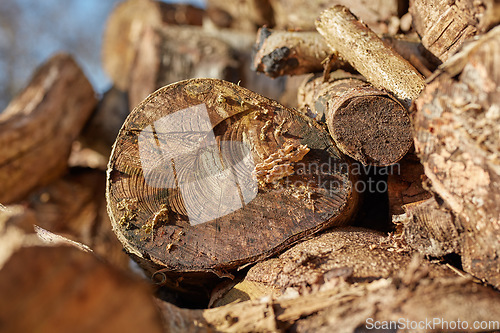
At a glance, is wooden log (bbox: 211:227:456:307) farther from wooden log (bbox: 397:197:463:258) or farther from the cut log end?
the cut log end

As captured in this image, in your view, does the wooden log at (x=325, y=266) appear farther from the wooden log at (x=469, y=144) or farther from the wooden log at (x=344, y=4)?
the wooden log at (x=344, y=4)

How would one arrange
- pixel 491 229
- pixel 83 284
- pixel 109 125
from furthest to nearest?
pixel 109 125 → pixel 491 229 → pixel 83 284

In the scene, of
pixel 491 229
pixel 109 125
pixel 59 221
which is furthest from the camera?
pixel 109 125

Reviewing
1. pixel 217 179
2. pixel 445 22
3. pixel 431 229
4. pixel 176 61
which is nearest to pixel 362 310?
pixel 431 229

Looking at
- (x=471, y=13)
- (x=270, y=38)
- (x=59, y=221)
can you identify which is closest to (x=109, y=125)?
(x=59, y=221)

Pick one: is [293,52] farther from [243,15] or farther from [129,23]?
[129,23]

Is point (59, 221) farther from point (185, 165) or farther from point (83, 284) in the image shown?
point (83, 284)

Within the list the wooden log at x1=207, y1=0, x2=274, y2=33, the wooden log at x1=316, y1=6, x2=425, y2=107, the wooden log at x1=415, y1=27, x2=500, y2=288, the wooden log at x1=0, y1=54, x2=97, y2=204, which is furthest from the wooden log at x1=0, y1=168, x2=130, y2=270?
the wooden log at x1=415, y1=27, x2=500, y2=288

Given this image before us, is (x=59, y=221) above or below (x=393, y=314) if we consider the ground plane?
below
